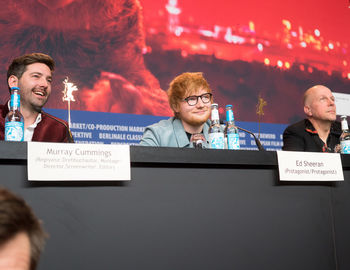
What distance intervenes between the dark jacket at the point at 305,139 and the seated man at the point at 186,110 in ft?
2.02

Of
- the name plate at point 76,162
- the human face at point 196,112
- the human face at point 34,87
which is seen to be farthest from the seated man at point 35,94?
the name plate at point 76,162

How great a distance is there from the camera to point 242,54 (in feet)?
11.1

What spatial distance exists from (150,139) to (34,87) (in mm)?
754

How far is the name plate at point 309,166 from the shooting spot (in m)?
1.18

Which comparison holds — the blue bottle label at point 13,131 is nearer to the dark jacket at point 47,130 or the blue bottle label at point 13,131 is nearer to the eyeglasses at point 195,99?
the dark jacket at point 47,130

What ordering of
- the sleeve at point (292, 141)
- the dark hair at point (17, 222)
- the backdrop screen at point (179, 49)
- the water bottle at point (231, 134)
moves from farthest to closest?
the backdrop screen at point (179, 49)
the sleeve at point (292, 141)
the water bottle at point (231, 134)
the dark hair at point (17, 222)

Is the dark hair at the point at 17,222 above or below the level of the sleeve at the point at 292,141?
below

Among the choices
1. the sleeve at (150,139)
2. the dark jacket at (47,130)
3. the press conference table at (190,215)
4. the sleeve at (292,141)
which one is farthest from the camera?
the sleeve at (292,141)

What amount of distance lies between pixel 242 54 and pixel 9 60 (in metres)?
1.75

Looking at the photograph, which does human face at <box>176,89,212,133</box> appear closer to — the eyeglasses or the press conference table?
the eyeglasses

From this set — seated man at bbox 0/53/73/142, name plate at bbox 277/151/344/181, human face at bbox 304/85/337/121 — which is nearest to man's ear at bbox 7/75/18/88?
seated man at bbox 0/53/73/142

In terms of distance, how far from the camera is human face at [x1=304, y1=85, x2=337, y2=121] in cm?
262

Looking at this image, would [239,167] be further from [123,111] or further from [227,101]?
[227,101]

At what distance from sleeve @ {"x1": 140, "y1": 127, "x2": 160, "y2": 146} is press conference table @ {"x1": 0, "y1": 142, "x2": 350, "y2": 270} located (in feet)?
2.71
